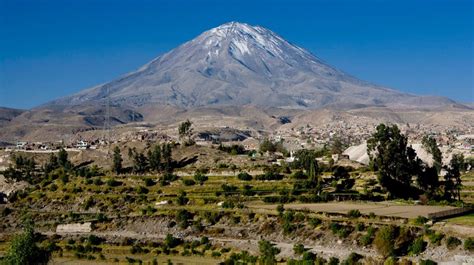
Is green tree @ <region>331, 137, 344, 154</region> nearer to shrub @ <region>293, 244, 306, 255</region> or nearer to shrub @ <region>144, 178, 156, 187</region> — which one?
shrub @ <region>144, 178, 156, 187</region>

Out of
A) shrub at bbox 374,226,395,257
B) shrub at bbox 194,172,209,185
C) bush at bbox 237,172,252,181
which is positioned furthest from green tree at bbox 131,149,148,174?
shrub at bbox 374,226,395,257

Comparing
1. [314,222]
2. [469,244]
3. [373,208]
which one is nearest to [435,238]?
[469,244]

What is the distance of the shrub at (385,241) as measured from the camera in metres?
34.1

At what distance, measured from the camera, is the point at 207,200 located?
50.5 metres

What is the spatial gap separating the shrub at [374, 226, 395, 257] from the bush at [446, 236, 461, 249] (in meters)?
2.62

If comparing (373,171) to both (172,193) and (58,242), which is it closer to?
(172,193)

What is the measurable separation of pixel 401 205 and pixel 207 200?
45.5ft

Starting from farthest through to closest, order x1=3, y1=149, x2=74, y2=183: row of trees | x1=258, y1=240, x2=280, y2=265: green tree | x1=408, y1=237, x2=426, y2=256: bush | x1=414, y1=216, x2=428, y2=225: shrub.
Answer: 1. x1=3, y1=149, x2=74, y2=183: row of trees
2. x1=414, y1=216, x2=428, y2=225: shrub
3. x1=258, y1=240, x2=280, y2=265: green tree
4. x1=408, y1=237, x2=426, y2=256: bush

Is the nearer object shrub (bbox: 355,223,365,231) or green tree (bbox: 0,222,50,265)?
green tree (bbox: 0,222,50,265)

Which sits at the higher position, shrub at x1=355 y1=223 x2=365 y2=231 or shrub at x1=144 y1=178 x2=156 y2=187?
shrub at x1=144 y1=178 x2=156 y2=187

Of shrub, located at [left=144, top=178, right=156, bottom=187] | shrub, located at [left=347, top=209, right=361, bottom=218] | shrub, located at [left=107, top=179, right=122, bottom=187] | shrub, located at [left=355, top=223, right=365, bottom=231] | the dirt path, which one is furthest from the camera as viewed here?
shrub, located at [left=107, top=179, right=122, bottom=187]

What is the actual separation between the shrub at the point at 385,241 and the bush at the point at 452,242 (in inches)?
103

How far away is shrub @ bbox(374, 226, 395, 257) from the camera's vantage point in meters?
34.1

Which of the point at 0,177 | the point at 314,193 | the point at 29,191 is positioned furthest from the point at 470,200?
the point at 0,177
